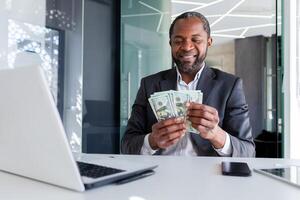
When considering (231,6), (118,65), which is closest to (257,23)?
(231,6)

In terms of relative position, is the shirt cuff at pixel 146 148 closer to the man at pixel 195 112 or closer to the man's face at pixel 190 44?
the man at pixel 195 112

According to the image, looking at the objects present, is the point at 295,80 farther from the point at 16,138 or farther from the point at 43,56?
the point at 16,138

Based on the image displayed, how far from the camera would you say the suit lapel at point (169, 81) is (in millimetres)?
1476

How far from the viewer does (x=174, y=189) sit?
1.96 ft

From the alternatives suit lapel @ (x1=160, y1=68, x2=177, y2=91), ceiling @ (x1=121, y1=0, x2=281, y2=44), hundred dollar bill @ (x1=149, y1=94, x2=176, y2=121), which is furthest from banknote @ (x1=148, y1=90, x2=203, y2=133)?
ceiling @ (x1=121, y1=0, x2=281, y2=44)

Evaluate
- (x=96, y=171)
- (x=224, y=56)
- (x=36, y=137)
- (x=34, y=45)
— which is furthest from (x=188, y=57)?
(x=34, y=45)

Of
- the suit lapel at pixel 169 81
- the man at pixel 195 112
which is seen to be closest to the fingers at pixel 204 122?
the man at pixel 195 112

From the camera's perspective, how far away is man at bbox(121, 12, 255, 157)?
109 cm

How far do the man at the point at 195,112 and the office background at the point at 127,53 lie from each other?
1043mm

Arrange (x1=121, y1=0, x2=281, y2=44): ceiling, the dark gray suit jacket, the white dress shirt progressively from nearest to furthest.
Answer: the white dress shirt
the dark gray suit jacket
(x1=121, y1=0, x2=281, y2=44): ceiling

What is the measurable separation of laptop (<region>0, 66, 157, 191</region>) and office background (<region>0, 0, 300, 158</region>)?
5.44ft

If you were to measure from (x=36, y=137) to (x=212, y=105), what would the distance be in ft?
3.10

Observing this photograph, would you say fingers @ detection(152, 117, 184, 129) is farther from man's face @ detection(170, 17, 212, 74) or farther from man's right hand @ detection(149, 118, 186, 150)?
man's face @ detection(170, 17, 212, 74)

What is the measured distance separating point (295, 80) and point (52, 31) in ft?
6.42
